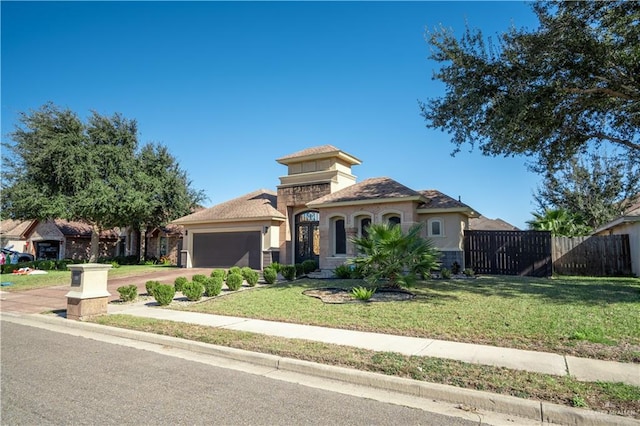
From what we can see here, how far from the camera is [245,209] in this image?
83.1 feet

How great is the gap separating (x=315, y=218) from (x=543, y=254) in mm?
12304

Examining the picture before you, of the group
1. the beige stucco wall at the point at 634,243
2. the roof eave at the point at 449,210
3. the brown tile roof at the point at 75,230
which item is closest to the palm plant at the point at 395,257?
the roof eave at the point at 449,210

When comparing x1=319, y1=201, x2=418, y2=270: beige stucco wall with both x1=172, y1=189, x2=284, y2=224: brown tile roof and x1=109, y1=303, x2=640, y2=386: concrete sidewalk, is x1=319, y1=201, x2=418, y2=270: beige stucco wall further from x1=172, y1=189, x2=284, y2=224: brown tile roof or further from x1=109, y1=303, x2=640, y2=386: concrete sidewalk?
x1=109, y1=303, x2=640, y2=386: concrete sidewalk

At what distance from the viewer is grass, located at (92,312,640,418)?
181 inches

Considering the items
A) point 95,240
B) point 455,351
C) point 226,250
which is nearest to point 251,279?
point 226,250

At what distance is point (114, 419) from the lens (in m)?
4.30

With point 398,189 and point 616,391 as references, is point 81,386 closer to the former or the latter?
point 616,391

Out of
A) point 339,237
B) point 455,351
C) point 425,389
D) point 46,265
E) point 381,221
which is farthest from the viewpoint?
point 46,265

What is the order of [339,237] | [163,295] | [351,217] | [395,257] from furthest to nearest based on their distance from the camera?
1. [339,237]
2. [351,217]
3. [395,257]
4. [163,295]

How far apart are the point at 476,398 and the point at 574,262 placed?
18365mm

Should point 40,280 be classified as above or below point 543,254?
below

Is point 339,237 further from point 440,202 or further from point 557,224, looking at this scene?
point 557,224

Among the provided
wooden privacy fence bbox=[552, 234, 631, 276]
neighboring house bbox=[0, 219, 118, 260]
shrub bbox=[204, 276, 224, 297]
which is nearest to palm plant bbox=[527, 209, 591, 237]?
wooden privacy fence bbox=[552, 234, 631, 276]

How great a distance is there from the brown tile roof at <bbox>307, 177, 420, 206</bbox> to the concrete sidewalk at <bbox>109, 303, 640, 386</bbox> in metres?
11.5
